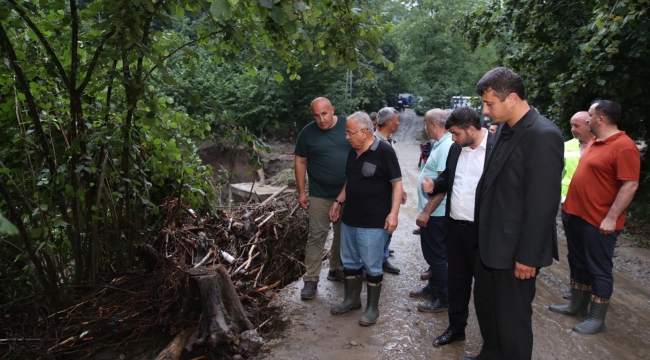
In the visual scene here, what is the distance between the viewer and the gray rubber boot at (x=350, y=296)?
4387mm

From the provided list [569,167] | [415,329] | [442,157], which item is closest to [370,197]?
[442,157]

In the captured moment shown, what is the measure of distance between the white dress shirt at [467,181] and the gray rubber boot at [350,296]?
1.21m

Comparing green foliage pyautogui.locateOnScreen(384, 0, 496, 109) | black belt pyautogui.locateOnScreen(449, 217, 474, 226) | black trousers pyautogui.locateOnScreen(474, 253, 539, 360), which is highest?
green foliage pyautogui.locateOnScreen(384, 0, 496, 109)

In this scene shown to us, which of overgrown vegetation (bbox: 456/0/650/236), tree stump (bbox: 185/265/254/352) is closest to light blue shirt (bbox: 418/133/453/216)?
tree stump (bbox: 185/265/254/352)

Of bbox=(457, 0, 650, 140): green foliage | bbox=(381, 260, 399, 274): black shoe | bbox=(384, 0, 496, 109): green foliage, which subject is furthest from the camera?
bbox=(384, 0, 496, 109): green foliage

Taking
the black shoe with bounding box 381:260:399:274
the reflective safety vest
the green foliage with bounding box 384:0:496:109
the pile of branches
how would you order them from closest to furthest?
the pile of branches → the reflective safety vest → the black shoe with bounding box 381:260:399:274 → the green foliage with bounding box 384:0:496:109

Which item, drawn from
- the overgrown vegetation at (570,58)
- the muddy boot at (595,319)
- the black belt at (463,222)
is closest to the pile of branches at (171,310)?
the black belt at (463,222)

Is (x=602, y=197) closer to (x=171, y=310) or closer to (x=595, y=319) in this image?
(x=595, y=319)

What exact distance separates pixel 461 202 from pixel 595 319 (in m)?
1.71

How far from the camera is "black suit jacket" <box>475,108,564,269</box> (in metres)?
2.70

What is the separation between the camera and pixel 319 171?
473cm

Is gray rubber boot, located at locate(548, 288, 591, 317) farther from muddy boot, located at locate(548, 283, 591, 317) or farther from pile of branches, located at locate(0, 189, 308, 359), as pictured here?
pile of branches, located at locate(0, 189, 308, 359)

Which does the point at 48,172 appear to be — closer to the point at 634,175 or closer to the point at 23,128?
the point at 23,128

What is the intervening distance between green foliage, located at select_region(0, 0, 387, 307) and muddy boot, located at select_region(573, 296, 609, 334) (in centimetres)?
284
